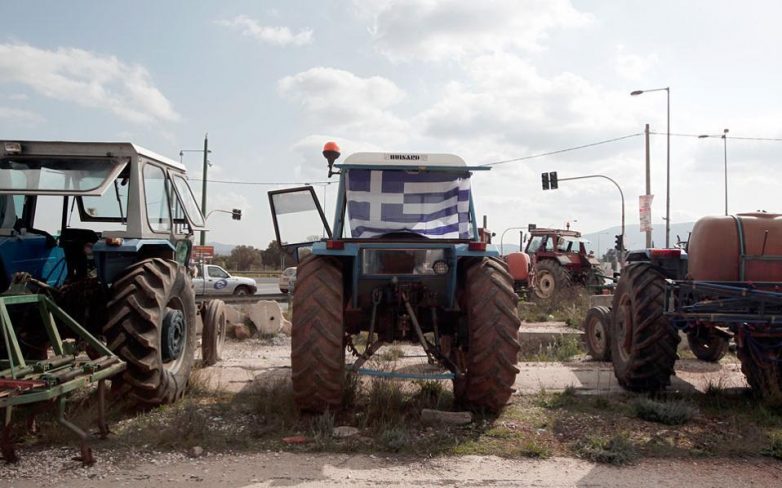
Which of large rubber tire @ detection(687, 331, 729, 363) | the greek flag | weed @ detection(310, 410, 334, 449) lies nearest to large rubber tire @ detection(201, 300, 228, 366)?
the greek flag

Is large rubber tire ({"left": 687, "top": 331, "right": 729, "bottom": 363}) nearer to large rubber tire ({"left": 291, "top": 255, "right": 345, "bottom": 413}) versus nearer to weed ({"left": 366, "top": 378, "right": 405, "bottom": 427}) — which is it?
weed ({"left": 366, "top": 378, "right": 405, "bottom": 427})

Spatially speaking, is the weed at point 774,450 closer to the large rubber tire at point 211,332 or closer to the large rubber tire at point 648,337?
the large rubber tire at point 648,337

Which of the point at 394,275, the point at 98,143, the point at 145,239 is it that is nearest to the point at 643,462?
the point at 394,275

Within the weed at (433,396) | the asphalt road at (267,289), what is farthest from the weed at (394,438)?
the asphalt road at (267,289)

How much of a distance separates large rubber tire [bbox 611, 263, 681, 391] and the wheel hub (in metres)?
4.75

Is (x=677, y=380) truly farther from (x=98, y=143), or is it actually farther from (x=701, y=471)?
(x=98, y=143)

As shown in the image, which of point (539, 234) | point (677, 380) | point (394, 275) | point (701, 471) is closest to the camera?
point (701, 471)

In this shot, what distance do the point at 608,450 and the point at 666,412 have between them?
1.16m

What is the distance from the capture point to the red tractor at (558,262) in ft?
65.5

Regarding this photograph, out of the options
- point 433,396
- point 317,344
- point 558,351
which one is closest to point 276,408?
point 317,344

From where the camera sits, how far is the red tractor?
19969mm

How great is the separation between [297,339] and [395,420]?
112 cm

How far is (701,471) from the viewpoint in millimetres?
4500

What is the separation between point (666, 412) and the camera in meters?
5.65
